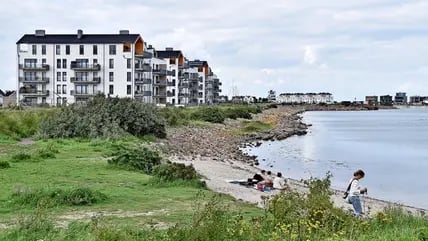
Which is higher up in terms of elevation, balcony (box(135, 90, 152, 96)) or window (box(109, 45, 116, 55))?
window (box(109, 45, 116, 55))

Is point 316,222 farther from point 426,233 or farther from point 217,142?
point 217,142

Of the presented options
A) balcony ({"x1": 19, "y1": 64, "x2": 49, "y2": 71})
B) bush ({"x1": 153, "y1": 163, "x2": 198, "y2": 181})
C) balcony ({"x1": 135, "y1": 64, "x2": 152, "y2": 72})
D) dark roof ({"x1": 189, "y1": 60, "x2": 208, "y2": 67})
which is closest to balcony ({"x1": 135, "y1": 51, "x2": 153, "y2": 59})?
balcony ({"x1": 135, "y1": 64, "x2": 152, "y2": 72})

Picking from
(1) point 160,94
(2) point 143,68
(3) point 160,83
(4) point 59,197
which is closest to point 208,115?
(2) point 143,68

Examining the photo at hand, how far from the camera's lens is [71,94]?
95938mm

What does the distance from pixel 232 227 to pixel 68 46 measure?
8882 cm

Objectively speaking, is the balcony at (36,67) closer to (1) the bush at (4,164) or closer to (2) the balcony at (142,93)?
(2) the balcony at (142,93)

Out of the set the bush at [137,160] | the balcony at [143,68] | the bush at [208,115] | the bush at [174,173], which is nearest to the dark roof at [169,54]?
the balcony at [143,68]

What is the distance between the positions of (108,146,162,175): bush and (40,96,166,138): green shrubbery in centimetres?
1341

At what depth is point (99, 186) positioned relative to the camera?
1833 cm

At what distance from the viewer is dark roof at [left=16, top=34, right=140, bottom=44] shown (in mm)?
95125

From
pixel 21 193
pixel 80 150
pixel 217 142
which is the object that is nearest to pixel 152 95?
pixel 217 142

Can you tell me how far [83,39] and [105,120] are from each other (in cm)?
5929

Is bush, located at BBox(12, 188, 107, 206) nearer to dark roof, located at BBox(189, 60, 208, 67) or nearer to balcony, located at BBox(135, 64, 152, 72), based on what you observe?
balcony, located at BBox(135, 64, 152, 72)

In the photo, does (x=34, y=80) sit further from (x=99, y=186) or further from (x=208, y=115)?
(x=99, y=186)
